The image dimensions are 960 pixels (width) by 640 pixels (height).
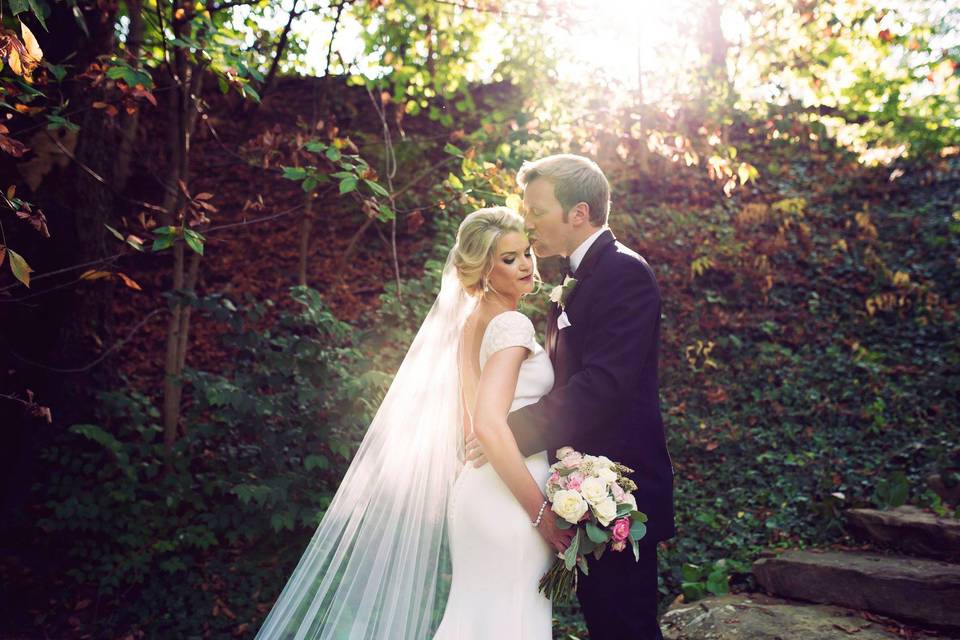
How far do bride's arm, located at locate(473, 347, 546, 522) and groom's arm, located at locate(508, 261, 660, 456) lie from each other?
0.07 metres

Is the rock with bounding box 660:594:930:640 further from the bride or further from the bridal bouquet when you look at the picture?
the bridal bouquet

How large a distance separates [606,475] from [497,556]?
0.53 m

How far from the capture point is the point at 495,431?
273cm

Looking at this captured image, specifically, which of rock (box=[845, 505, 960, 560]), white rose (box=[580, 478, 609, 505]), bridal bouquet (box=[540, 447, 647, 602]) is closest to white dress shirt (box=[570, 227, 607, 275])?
bridal bouquet (box=[540, 447, 647, 602])

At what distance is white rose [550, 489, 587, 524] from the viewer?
2.52m

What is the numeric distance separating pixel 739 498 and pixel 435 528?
3.80m

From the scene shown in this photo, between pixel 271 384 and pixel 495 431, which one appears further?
pixel 271 384

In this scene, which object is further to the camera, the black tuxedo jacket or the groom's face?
the groom's face

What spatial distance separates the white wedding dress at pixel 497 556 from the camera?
2719 mm

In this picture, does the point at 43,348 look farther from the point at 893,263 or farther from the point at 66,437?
the point at 893,263

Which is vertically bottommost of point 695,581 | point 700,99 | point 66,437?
point 695,581

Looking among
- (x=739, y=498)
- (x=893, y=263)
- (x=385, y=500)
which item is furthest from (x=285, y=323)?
(x=893, y=263)

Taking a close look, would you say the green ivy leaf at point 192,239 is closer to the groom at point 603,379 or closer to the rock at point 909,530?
the groom at point 603,379

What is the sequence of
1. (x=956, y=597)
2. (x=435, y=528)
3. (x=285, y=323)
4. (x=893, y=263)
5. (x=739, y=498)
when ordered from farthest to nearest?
(x=893, y=263), (x=739, y=498), (x=285, y=323), (x=956, y=597), (x=435, y=528)
